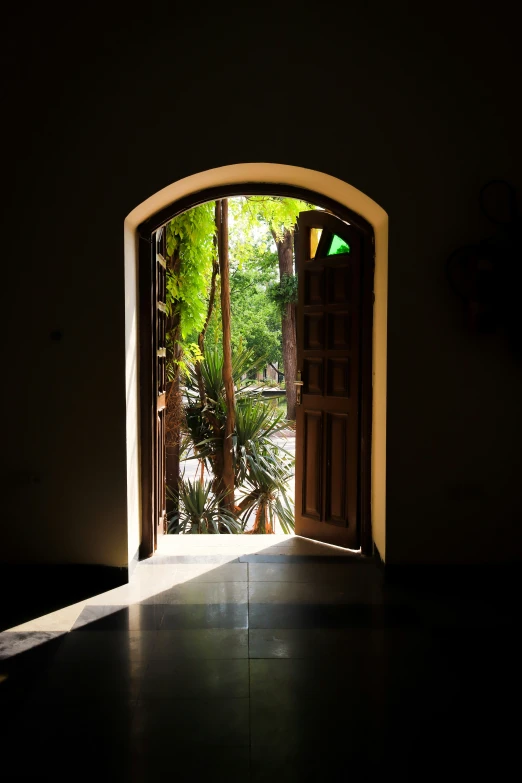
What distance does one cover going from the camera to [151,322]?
423cm

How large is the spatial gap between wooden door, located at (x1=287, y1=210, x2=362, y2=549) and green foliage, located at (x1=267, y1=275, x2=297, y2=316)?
9.04 metres

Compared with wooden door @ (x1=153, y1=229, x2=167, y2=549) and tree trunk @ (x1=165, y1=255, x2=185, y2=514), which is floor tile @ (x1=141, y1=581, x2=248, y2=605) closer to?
wooden door @ (x1=153, y1=229, x2=167, y2=549)

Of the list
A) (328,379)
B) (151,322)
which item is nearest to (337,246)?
(328,379)

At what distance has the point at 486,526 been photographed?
391 cm

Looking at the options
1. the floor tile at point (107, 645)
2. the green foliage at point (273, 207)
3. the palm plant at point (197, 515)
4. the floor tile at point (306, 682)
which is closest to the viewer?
the floor tile at point (306, 682)

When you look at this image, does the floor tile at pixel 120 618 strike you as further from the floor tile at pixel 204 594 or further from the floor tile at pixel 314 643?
the floor tile at pixel 314 643

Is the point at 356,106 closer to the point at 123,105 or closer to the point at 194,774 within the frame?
the point at 123,105

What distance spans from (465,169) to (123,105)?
1.82m

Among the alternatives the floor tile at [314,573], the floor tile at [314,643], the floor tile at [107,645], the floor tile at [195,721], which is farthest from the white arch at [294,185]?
the floor tile at [195,721]

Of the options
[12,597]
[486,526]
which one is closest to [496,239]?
[486,526]

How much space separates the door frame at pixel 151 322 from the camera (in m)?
4.21

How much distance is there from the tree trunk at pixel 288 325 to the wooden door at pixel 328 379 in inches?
356

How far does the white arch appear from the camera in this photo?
3.90 meters

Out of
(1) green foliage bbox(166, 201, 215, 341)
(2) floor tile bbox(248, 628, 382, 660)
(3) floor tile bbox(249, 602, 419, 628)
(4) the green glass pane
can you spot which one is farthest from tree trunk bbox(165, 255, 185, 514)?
(2) floor tile bbox(248, 628, 382, 660)
